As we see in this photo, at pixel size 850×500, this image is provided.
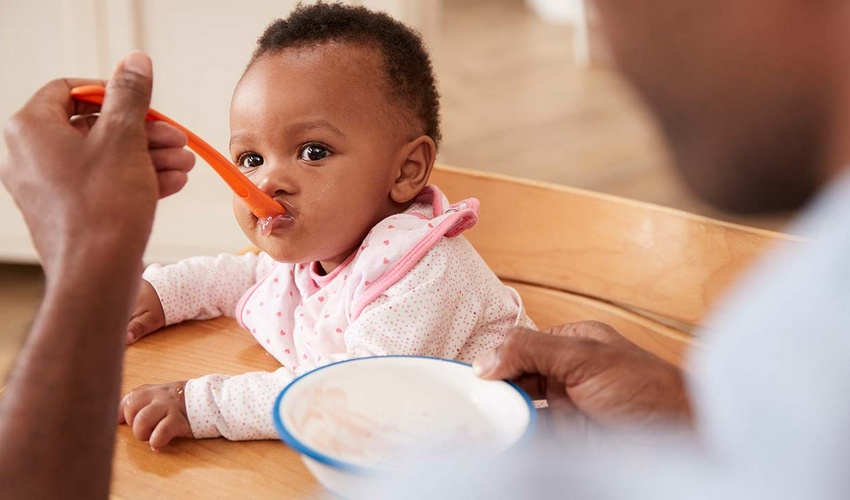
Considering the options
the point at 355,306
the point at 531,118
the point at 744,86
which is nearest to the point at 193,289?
the point at 355,306

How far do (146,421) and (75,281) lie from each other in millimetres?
263

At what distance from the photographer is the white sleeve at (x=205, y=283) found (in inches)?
41.2

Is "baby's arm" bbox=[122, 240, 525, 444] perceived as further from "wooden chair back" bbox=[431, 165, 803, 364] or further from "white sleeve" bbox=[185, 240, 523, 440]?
"wooden chair back" bbox=[431, 165, 803, 364]

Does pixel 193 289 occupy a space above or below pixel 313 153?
below

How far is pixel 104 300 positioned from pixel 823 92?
0.43 meters

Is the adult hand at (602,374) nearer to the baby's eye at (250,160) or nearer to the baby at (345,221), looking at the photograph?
the baby at (345,221)

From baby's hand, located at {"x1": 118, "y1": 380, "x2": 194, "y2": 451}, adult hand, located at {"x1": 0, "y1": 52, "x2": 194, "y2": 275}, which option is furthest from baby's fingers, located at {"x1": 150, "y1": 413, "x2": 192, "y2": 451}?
adult hand, located at {"x1": 0, "y1": 52, "x2": 194, "y2": 275}

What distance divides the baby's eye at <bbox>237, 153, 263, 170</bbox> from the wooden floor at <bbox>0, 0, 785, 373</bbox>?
151 cm

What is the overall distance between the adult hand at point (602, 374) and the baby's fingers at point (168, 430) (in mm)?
272

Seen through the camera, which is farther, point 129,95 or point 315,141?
point 315,141

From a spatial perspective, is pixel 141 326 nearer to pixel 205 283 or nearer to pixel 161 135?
pixel 205 283

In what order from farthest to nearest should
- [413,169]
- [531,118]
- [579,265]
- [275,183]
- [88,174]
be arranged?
1. [531,118]
2. [579,265]
3. [413,169]
4. [275,183]
5. [88,174]

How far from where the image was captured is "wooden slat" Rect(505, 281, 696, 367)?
107 cm

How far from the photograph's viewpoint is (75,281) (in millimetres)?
544
